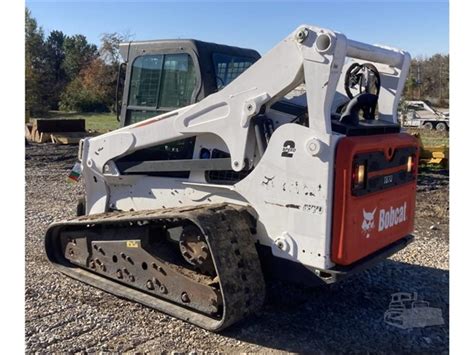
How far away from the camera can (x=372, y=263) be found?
439 cm

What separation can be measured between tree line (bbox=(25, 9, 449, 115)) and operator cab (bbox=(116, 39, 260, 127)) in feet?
86.2

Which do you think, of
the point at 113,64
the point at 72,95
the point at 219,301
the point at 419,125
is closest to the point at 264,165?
the point at 219,301

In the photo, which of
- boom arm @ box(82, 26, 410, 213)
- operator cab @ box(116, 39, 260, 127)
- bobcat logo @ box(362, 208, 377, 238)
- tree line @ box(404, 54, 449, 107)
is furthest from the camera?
tree line @ box(404, 54, 449, 107)

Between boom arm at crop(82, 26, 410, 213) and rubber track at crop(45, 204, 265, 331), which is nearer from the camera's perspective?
boom arm at crop(82, 26, 410, 213)

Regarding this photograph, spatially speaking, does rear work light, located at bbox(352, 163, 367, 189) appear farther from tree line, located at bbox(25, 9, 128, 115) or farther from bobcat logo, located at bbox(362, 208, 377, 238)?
tree line, located at bbox(25, 9, 128, 115)

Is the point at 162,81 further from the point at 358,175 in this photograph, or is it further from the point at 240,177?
the point at 358,175

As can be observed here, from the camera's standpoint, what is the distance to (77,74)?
4231 centimetres

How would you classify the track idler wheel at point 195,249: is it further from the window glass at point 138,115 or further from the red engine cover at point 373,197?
the window glass at point 138,115

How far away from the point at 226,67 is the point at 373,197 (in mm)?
1978

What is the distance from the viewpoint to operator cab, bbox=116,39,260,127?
16.6 feet

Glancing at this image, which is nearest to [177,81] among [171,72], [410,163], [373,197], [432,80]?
[171,72]

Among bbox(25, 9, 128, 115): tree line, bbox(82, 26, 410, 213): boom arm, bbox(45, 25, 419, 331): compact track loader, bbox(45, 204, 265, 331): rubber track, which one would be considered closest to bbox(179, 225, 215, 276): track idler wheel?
bbox(45, 25, 419, 331): compact track loader

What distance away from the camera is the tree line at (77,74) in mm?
32781

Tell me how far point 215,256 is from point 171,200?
1.18 m
